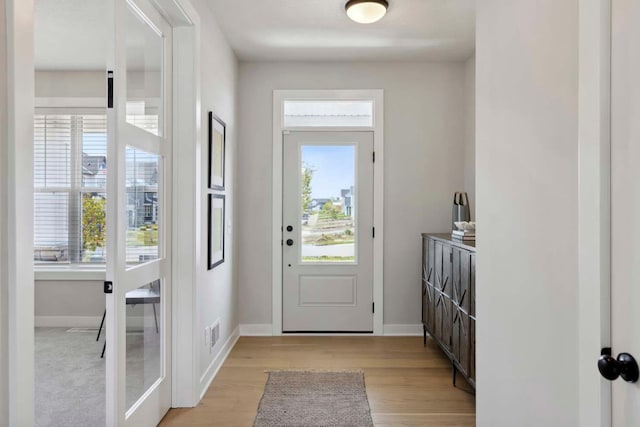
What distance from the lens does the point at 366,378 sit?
124 inches

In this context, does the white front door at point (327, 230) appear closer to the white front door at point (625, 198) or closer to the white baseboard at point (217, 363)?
the white baseboard at point (217, 363)

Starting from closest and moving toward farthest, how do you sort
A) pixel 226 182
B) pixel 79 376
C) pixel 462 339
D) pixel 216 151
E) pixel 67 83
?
pixel 462 339
pixel 79 376
pixel 216 151
pixel 226 182
pixel 67 83

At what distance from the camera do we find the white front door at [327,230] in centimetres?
423

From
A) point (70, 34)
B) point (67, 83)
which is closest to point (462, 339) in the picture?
point (70, 34)

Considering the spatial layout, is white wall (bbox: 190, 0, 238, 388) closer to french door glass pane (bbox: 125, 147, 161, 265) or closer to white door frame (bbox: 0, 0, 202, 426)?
french door glass pane (bbox: 125, 147, 161, 265)

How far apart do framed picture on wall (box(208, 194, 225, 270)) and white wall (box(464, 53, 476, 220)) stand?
7.34ft

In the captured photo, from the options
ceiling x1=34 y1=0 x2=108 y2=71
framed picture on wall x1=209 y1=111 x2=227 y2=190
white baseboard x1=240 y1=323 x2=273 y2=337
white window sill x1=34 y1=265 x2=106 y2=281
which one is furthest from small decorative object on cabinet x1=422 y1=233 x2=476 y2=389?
white window sill x1=34 y1=265 x2=106 y2=281

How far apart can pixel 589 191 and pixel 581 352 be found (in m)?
0.43

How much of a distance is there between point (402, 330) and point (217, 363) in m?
1.84

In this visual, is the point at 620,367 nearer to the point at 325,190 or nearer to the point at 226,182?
the point at 226,182

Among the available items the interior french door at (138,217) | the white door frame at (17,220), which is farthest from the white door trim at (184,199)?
the white door frame at (17,220)

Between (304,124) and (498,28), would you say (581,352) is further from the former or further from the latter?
(304,124)

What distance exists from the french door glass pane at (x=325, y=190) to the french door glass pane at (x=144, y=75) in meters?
1.94

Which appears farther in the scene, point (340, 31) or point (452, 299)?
point (340, 31)
